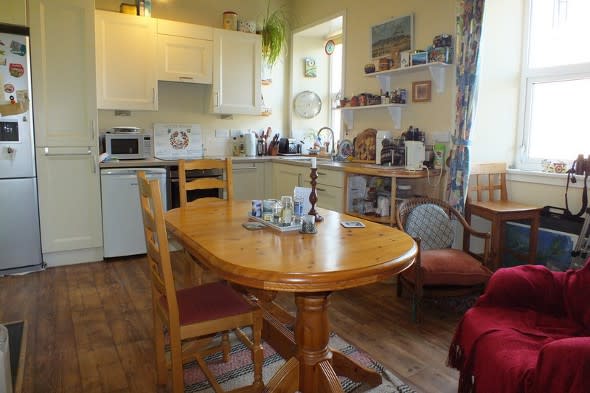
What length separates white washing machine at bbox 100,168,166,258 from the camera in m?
3.80

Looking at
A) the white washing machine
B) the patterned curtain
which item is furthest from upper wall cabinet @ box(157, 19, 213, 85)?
the patterned curtain

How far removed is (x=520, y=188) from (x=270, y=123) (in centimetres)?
285

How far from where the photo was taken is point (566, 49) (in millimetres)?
3168

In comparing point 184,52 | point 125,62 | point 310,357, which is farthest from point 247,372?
point 184,52

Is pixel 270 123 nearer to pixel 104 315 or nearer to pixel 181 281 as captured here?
pixel 181 281

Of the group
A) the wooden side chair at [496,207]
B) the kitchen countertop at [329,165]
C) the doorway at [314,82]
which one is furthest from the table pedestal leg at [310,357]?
the doorway at [314,82]

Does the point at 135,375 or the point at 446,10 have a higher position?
the point at 446,10

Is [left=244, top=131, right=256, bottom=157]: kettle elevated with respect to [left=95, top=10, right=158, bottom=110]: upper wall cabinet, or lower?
lower

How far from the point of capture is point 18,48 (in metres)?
3.36

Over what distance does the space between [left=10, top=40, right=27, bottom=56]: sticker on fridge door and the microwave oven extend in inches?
35.3

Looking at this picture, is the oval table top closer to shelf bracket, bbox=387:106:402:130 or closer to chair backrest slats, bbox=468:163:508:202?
chair backrest slats, bbox=468:163:508:202

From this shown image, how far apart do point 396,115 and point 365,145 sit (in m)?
0.45

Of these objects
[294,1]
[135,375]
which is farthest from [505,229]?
[294,1]

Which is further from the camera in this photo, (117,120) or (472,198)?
(117,120)
